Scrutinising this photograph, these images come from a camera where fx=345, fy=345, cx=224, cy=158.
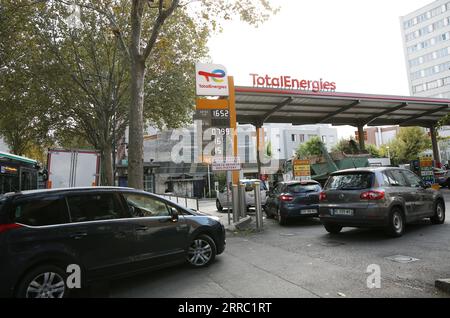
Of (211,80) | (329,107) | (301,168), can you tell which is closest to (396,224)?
(211,80)

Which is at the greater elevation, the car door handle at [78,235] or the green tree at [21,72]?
the green tree at [21,72]

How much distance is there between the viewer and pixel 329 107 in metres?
23.8

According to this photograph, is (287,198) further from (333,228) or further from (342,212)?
(342,212)

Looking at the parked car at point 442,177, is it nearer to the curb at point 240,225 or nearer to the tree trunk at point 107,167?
the curb at point 240,225

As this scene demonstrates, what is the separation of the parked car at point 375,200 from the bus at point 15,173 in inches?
365

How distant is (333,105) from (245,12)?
12235 millimetres

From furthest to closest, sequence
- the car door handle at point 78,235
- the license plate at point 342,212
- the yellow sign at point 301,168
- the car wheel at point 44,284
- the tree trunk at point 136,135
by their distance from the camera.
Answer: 1. the yellow sign at point 301,168
2. the tree trunk at point 136,135
3. the license plate at point 342,212
4. the car door handle at point 78,235
5. the car wheel at point 44,284

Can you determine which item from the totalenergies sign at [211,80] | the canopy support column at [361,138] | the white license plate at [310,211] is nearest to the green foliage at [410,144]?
the canopy support column at [361,138]

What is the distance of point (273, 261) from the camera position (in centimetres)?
649

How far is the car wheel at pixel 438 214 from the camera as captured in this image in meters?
9.39

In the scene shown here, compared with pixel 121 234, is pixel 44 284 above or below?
below

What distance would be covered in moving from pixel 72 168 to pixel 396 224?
11.8 meters

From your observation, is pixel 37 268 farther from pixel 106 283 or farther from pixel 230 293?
pixel 230 293

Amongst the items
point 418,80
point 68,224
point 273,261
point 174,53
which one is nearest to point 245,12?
point 174,53
